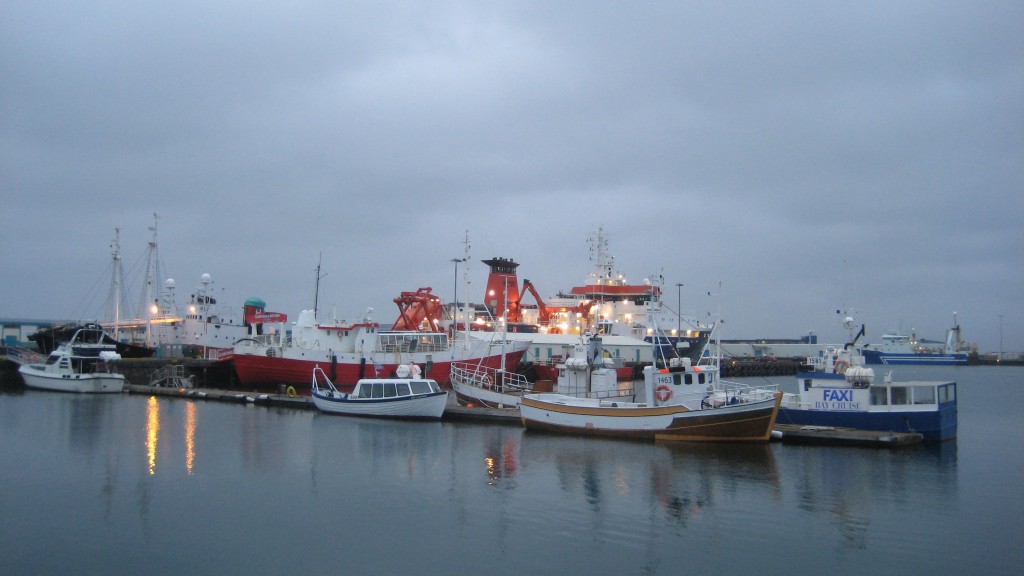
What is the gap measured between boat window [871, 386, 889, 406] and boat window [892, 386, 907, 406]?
13.9 inches

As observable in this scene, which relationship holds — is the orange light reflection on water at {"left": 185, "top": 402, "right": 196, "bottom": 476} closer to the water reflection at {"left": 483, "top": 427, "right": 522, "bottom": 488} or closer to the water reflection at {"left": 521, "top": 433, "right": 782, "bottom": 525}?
the water reflection at {"left": 483, "top": 427, "right": 522, "bottom": 488}

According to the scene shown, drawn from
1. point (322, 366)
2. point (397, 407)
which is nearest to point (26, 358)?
point (322, 366)

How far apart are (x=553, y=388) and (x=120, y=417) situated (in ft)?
79.0

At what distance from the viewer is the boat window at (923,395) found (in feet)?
97.9

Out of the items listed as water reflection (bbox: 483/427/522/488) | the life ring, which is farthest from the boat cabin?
the life ring

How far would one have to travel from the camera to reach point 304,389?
1928 inches

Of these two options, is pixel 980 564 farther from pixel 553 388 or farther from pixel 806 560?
pixel 553 388

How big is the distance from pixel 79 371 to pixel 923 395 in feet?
180

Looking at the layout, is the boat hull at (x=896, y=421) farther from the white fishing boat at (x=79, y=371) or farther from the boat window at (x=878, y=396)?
the white fishing boat at (x=79, y=371)

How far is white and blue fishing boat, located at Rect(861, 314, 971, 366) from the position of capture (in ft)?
375

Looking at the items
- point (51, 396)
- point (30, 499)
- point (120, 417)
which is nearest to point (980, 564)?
point (30, 499)

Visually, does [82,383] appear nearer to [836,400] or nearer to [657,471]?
[657,471]

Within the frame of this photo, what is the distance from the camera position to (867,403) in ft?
99.7

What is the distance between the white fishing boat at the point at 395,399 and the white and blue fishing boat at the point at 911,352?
93913 millimetres
